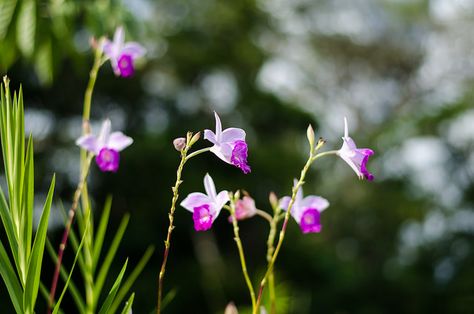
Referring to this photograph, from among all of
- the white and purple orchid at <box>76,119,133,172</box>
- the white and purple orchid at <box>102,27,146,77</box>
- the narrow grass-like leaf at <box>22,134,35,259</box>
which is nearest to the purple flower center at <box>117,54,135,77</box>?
the white and purple orchid at <box>102,27,146,77</box>

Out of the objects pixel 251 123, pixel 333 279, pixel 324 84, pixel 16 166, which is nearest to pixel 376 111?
pixel 324 84

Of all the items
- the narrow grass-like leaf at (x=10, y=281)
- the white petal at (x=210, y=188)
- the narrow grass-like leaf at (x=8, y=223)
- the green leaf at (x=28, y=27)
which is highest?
the green leaf at (x=28, y=27)

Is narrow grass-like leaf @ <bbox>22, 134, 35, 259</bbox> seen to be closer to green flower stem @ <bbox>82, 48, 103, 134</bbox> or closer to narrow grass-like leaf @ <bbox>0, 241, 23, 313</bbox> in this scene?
narrow grass-like leaf @ <bbox>0, 241, 23, 313</bbox>

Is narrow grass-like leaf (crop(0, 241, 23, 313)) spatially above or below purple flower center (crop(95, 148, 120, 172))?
below

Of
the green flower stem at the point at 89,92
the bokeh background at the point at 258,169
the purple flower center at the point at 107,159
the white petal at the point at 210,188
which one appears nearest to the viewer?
the white petal at the point at 210,188

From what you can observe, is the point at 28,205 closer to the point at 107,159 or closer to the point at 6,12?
the point at 107,159

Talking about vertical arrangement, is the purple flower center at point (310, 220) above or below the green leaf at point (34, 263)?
above

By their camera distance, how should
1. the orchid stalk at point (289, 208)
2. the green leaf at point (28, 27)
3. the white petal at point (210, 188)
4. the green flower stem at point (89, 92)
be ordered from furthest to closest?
1. the green leaf at point (28, 27)
2. the green flower stem at point (89, 92)
3. the white petal at point (210, 188)
4. the orchid stalk at point (289, 208)

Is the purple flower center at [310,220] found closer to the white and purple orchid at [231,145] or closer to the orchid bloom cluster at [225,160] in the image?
the orchid bloom cluster at [225,160]

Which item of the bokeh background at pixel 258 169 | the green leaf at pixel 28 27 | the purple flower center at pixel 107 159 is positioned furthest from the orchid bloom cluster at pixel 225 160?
the bokeh background at pixel 258 169
